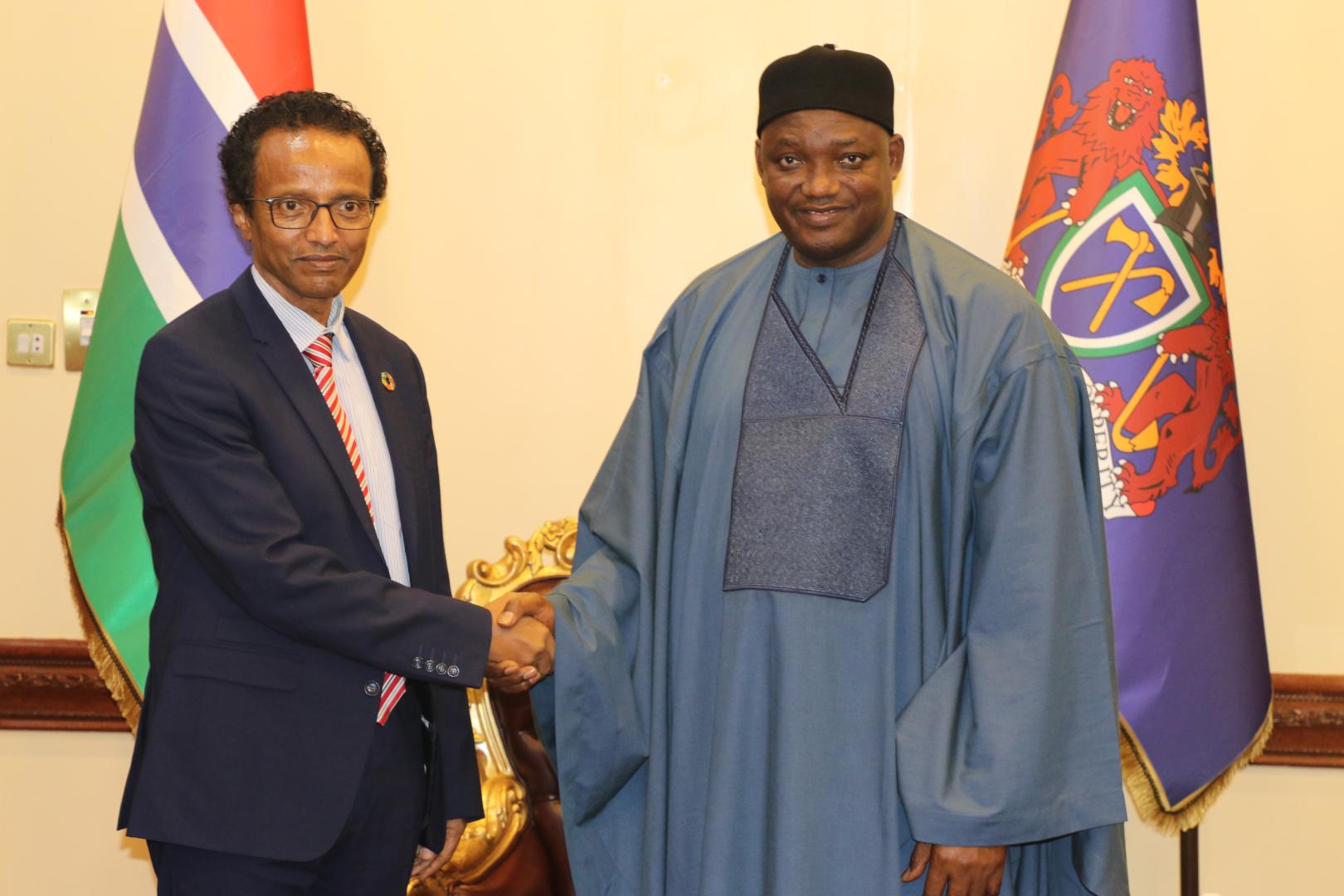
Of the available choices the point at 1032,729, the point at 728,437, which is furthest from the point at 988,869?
the point at 728,437

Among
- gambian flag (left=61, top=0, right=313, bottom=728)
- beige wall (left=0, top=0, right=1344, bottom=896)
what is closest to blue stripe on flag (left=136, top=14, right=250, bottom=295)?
gambian flag (left=61, top=0, right=313, bottom=728)

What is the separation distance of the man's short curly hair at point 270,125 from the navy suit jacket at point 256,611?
18 cm

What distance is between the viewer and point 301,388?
215 centimetres

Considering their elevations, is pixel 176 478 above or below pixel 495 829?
above

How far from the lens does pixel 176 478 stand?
6.84ft

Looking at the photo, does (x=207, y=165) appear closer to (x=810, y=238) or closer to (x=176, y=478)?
(x=176, y=478)

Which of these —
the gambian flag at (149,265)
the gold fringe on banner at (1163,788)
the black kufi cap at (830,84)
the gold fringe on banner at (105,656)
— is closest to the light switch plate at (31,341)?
the gambian flag at (149,265)

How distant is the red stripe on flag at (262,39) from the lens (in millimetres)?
3104

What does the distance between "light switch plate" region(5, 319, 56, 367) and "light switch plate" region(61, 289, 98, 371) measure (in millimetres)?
52

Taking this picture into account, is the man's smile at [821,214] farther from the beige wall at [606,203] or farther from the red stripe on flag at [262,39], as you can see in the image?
the red stripe on flag at [262,39]

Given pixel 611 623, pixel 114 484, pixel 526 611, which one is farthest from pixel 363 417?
pixel 114 484

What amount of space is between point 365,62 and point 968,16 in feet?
5.15

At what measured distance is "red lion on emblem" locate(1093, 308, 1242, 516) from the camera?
306 cm

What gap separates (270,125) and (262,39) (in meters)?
1.04
